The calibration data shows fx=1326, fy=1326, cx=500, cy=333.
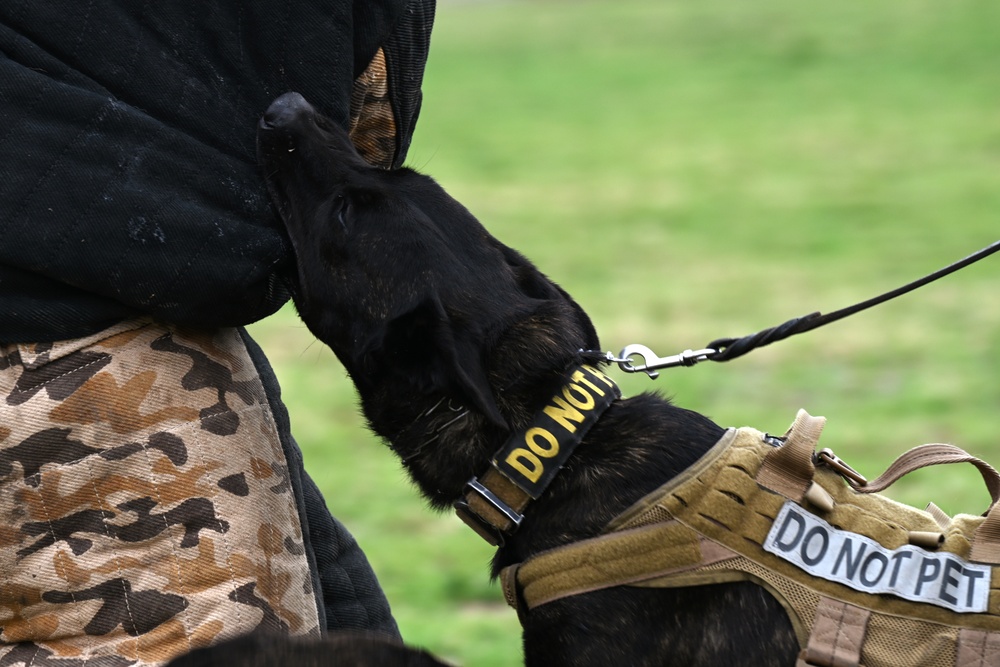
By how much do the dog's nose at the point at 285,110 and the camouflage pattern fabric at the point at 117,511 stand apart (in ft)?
1.63

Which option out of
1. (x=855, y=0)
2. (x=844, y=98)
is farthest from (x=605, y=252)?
(x=855, y=0)

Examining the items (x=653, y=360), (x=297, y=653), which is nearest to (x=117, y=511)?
(x=297, y=653)

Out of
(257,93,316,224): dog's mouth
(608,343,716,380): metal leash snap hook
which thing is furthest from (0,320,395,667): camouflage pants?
(608,343,716,380): metal leash snap hook

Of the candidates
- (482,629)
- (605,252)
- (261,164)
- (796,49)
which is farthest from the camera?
(796,49)

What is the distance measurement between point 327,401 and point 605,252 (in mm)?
4200

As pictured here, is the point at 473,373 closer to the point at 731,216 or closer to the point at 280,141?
the point at 280,141

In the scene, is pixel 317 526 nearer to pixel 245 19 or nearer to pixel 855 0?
pixel 245 19

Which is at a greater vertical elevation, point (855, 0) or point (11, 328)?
point (855, 0)

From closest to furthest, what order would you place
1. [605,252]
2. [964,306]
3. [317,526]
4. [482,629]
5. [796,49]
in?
[317,526] → [482,629] → [964,306] → [605,252] → [796,49]

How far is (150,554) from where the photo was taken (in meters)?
2.50

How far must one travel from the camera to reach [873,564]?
2719 millimetres

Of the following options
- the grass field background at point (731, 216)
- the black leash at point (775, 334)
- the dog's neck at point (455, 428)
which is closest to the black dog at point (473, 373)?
the dog's neck at point (455, 428)

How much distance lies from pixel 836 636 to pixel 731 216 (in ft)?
34.3

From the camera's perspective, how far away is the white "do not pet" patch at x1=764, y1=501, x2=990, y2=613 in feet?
8.77
